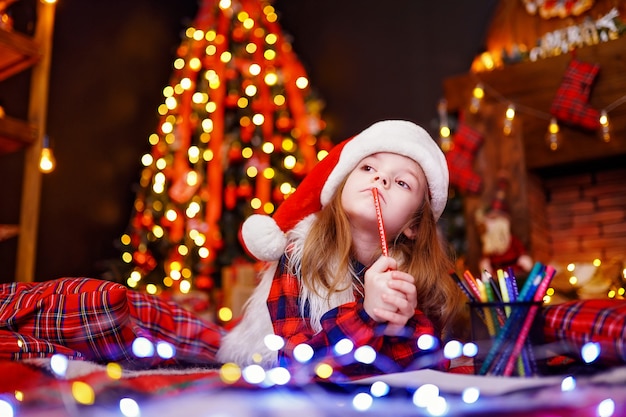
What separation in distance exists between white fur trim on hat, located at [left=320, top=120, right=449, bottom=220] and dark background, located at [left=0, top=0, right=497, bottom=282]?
2171 mm

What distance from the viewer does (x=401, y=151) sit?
111 centimetres

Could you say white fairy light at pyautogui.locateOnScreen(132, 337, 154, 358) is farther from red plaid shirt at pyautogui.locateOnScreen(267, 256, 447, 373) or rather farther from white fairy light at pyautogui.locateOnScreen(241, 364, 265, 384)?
white fairy light at pyautogui.locateOnScreen(241, 364, 265, 384)

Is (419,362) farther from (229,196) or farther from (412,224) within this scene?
(229,196)

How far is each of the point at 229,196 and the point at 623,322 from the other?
266cm

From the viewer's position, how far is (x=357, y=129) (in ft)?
12.9

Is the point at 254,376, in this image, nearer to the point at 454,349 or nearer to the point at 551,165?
the point at 454,349

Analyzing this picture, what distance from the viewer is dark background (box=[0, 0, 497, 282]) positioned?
310 cm

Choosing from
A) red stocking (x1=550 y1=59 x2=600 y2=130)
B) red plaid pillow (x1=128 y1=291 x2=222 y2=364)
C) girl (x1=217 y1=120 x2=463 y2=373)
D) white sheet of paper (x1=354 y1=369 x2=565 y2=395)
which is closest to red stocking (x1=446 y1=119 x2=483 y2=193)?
red stocking (x1=550 y1=59 x2=600 y2=130)

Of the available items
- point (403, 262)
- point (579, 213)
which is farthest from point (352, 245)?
point (579, 213)

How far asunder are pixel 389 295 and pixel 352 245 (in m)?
0.33

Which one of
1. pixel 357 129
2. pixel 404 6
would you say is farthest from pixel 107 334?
pixel 404 6

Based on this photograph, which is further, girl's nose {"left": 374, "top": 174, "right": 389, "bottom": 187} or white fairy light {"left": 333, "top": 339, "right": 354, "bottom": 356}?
girl's nose {"left": 374, "top": 174, "right": 389, "bottom": 187}

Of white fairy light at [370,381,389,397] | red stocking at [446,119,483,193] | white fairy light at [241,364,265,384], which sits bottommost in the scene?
white fairy light at [370,381,389,397]

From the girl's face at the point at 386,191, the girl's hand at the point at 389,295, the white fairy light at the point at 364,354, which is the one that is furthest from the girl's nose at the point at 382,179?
the white fairy light at the point at 364,354
